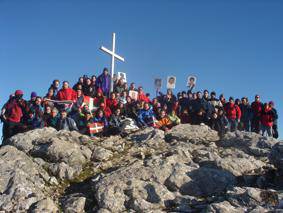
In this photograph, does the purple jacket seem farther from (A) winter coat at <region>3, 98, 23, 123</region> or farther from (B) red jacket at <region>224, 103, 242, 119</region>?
(B) red jacket at <region>224, 103, 242, 119</region>

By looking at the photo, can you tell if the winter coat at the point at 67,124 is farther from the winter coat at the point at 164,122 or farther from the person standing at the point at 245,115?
the person standing at the point at 245,115

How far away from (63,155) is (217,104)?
1064 centimetres

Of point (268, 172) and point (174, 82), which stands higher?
point (174, 82)

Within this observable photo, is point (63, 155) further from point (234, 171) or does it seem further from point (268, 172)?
point (268, 172)

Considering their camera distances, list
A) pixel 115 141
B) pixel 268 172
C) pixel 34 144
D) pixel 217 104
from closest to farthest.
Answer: pixel 268 172
pixel 34 144
pixel 115 141
pixel 217 104

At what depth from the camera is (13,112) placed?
16.1 meters

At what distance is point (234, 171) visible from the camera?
12.0 meters

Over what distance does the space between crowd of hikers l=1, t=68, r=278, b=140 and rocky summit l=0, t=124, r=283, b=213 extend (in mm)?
2066

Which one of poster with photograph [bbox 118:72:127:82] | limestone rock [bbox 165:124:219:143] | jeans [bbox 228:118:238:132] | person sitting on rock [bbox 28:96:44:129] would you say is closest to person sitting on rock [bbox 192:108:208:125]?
jeans [bbox 228:118:238:132]

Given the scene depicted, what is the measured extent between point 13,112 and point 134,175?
7641 mm

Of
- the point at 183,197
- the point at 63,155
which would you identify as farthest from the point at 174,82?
the point at 183,197

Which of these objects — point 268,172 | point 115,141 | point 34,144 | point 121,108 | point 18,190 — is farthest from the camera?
point 121,108

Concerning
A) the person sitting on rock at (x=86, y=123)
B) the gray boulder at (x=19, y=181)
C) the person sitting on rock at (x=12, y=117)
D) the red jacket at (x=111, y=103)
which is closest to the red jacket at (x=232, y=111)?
the red jacket at (x=111, y=103)

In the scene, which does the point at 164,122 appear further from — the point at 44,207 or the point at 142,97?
the point at 44,207
